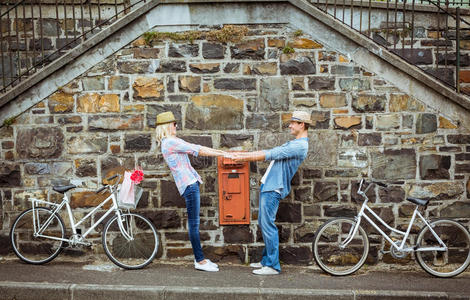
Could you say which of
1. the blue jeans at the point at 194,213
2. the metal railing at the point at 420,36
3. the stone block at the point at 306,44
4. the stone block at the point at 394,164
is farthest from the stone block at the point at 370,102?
the blue jeans at the point at 194,213

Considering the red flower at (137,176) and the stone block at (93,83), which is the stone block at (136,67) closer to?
the stone block at (93,83)

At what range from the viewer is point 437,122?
6.91 meters

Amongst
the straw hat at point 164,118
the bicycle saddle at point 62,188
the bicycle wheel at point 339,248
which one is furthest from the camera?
the bicycle wheel at point 339,248

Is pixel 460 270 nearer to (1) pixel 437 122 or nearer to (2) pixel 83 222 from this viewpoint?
(1) pixel 437 122

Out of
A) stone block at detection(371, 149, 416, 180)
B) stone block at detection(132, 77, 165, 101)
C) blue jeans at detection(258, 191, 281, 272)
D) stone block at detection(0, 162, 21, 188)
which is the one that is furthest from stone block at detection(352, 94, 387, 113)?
stone block at detection(0, 162, 21, 188)

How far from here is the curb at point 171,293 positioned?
561 cm

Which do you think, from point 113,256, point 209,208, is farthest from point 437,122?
point 113,256

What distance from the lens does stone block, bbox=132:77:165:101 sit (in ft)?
23.1

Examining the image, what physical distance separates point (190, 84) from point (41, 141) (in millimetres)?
2144

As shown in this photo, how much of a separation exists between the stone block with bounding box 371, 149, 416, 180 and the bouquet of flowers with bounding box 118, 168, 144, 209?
3.09 metres

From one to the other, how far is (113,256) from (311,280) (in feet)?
8.69

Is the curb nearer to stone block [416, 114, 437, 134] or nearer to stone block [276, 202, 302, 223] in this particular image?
stone block [276, 202, 302, 223]

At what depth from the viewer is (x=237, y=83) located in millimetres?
7020

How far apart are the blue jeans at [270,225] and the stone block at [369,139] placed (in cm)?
141
